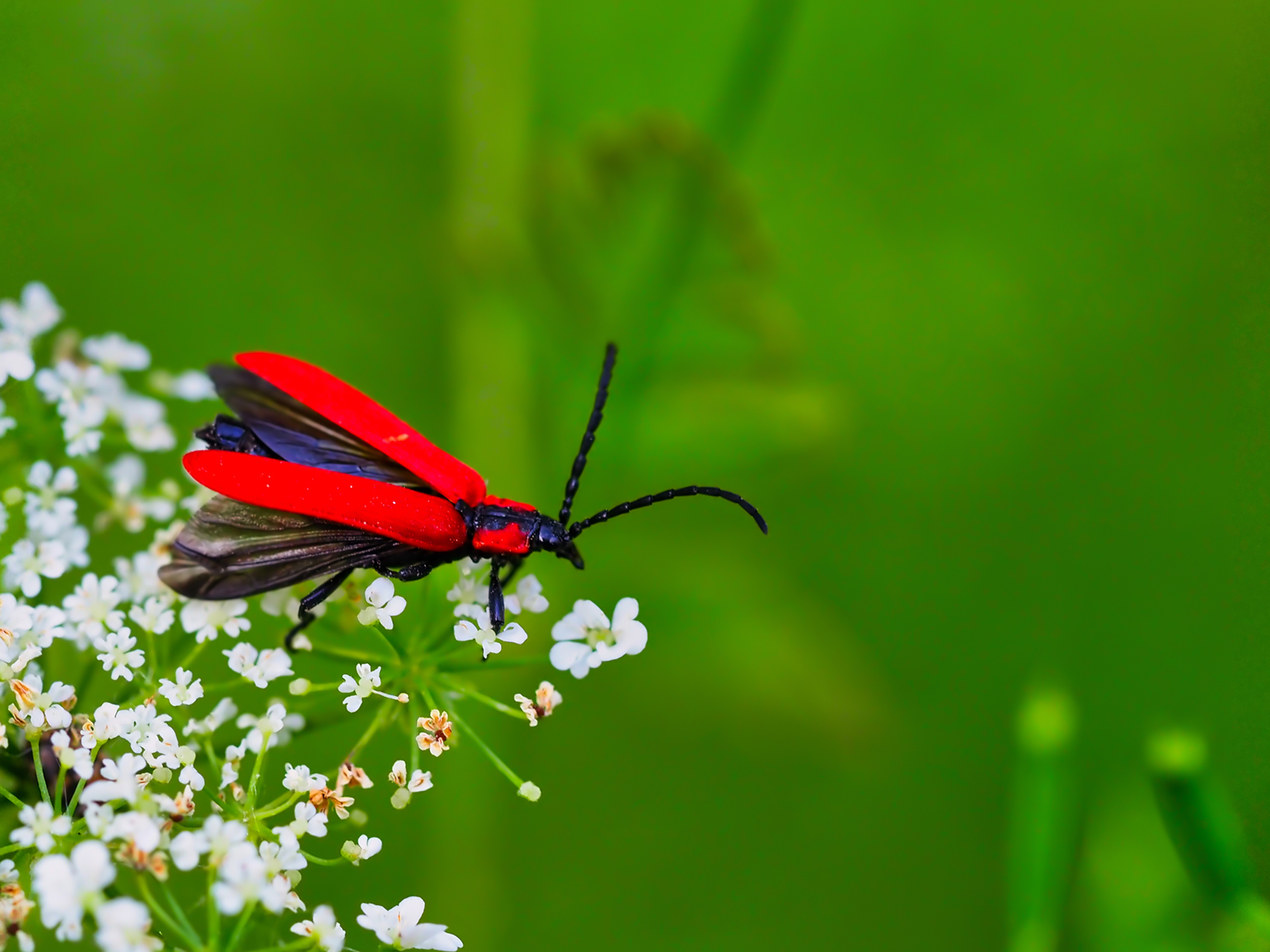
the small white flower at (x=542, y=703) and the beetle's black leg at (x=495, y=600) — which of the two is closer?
the small white flower at (x=542, y=703)

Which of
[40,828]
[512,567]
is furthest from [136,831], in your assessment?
[512,567]

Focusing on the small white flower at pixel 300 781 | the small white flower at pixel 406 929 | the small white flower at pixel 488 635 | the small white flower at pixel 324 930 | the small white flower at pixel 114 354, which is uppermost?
the small white flower at pixel 114 354

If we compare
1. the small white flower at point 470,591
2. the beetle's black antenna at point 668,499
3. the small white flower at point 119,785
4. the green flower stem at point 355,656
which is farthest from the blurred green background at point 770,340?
the small white flower at point 119,785

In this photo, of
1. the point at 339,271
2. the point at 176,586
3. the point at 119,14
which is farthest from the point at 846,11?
the point at 176,586

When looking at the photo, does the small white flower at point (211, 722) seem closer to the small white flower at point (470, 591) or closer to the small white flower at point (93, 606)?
the small white flower at point (93, 606)

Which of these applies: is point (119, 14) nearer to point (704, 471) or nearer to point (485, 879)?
point (704, 471)

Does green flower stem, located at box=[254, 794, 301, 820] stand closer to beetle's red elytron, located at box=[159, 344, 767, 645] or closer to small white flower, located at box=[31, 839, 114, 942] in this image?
small white flower, located at box=[31, 839, 114, 942]

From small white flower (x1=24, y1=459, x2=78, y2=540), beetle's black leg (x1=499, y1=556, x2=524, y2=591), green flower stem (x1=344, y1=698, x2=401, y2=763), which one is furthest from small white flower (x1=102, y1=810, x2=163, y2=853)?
beetle's black leg (x1=499, y1=556, x2=524, y2=591)
